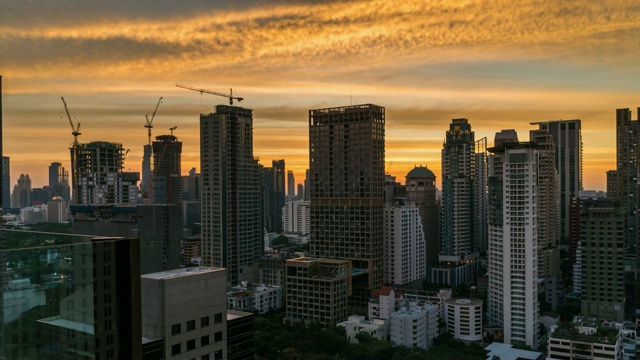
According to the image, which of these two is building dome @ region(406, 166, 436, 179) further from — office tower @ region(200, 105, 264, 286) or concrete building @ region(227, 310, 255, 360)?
concrete building @ region(227, 310, 255, 360)

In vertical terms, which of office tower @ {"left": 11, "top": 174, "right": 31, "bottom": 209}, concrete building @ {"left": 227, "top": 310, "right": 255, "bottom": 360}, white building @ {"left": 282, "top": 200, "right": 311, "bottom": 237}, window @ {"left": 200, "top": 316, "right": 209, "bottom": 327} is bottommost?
white building @ {"left": 282, "top": 200, "right": 311, "bottom": 237}

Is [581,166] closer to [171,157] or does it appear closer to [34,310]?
[171,157]

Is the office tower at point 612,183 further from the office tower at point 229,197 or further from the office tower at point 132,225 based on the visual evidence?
the office tower at point 132,225

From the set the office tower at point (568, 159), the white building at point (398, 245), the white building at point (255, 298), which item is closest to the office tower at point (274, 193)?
the office tower at point (568, 159)

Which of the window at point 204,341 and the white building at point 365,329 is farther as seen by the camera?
the white building at point 365,329

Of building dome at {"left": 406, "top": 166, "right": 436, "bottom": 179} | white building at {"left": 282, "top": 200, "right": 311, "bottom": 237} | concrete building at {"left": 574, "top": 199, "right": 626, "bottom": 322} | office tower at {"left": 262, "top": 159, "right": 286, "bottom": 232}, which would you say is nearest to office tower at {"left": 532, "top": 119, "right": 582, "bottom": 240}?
building dome at {"left": 406, "top": 166, "right": 436, "bottom": 179}

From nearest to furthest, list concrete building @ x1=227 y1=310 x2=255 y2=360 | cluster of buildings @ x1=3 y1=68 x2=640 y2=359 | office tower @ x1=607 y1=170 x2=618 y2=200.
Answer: cluster of buildings @ x1=3 y1=68 x2=640 y2=359 → concrete building @ x1=227 y1=310 x2=255 y2=360 → office tower @ x1=607 y1=170 x2=618 y2=200
